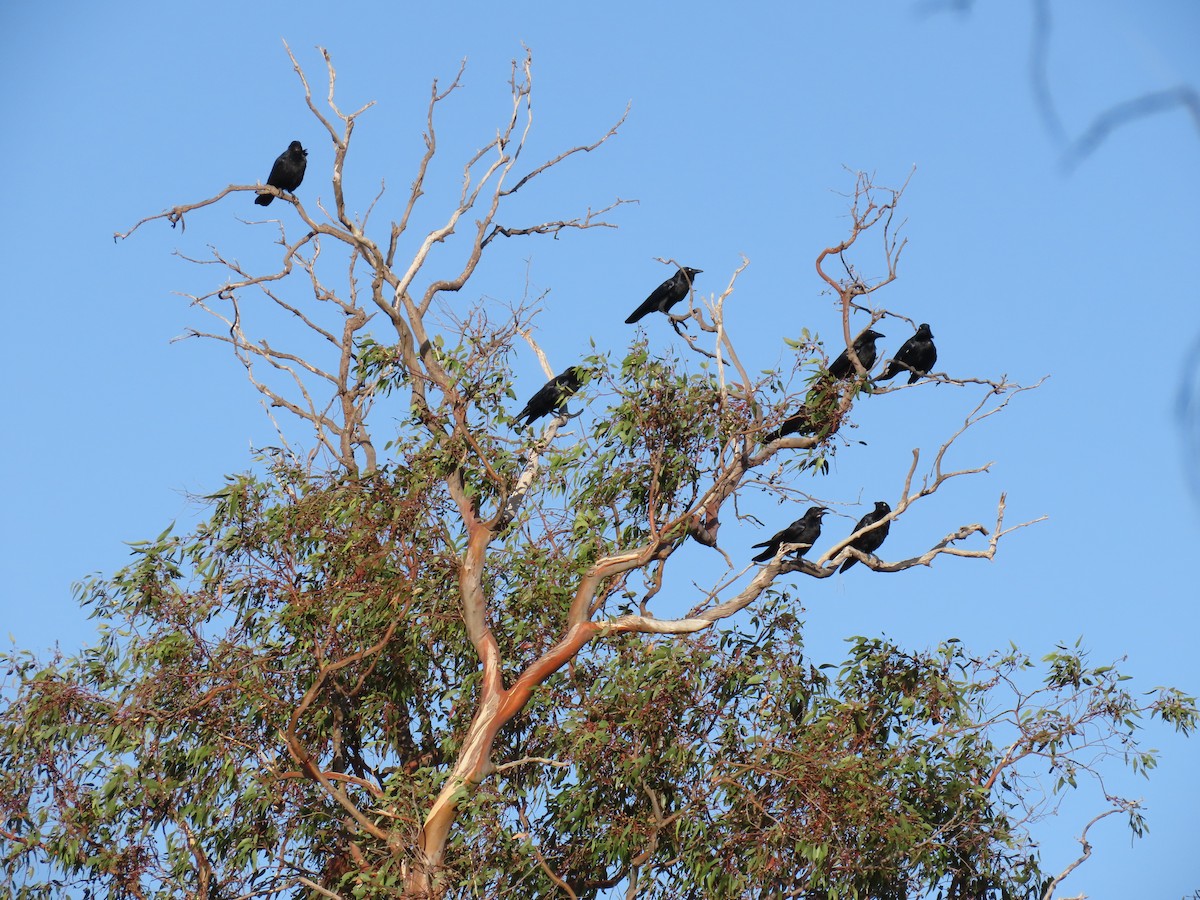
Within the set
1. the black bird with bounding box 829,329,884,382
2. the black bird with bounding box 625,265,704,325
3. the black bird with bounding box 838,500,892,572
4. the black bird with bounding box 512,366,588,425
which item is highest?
the black bird with bounding box 625,265,704,325

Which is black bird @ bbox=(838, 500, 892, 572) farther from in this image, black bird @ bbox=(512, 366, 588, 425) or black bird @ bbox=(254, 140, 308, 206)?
black bird @ bbox=(254, 140, 308, 206)

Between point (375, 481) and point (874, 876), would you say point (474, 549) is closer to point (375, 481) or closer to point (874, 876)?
point (375, 481)

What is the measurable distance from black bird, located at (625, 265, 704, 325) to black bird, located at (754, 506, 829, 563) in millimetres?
2302

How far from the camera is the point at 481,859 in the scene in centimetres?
1059

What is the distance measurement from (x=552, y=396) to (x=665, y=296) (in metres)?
1.63

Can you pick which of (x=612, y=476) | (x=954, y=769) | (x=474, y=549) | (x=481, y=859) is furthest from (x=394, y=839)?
(x=954, y=769)

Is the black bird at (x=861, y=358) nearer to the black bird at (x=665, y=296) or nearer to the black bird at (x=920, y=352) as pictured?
the black bird at (x=920, y=352)

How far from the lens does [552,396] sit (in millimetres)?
12594

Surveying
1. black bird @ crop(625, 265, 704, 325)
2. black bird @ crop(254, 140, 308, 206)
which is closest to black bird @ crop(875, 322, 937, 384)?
black bird @ crop(625, 265, 704, 325)

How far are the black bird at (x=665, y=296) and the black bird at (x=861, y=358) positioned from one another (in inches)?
84.1

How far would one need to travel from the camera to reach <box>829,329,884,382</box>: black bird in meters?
11.5

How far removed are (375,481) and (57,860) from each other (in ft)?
11.3

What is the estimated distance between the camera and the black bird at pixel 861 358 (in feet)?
37.9

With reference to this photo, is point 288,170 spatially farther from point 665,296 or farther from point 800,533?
point 800,533
